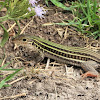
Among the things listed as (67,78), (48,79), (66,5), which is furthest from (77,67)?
(66,5)

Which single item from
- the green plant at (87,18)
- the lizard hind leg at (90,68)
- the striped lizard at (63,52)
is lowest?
the lizard hind leg at (90,68)

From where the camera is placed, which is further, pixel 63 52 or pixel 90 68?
pixel 63 52

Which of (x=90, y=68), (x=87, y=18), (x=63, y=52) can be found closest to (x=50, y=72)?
(x=63, y=52)

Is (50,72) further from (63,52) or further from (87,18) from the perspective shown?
(87,18)

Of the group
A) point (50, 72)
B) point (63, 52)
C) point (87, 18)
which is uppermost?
point (87, 18)

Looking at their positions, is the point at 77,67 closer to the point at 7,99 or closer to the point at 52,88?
the point at 52,88

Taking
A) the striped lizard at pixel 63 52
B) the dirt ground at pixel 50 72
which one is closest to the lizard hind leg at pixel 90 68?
the striped lizard at pixel 63 52

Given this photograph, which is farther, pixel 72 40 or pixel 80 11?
pixel 80 11

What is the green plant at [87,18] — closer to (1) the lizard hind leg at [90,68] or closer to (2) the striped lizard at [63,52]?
(2) the striped lizard at [63,52]
